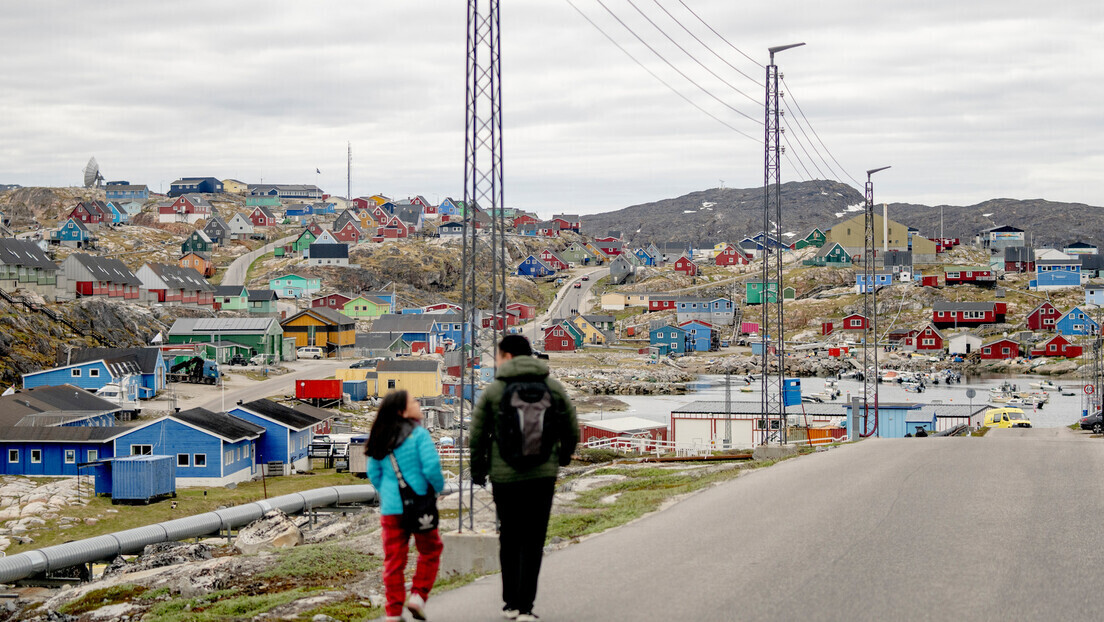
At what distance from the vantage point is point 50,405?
4341 centimetres

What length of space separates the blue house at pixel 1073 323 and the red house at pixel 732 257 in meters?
59.8

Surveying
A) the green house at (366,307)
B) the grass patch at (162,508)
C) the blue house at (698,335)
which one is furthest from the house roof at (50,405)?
the blue house at (698,335)

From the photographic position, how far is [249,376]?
7000cm

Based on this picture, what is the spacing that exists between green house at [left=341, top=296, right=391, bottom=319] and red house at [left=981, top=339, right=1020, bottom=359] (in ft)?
212

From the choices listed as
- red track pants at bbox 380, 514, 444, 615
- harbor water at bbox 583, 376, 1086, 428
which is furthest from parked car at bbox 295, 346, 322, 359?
red track pants at bbox 380, 514, 444, 615

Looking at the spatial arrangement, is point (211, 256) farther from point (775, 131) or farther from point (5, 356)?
point (775, 131)

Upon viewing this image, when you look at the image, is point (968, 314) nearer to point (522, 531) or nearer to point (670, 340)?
point (670, 340)

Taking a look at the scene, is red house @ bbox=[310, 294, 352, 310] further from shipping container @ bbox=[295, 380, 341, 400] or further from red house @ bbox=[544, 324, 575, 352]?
shipping container @ bbox=[295, 380, 341, 400]

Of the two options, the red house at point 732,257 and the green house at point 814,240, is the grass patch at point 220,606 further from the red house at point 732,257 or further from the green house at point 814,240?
the green house at point 814,240

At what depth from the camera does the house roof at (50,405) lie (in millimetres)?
39250

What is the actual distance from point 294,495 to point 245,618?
19.3 metres

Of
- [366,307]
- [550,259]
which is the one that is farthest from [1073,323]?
[366,307]

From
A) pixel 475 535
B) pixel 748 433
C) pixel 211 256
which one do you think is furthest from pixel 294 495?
pixel 211 256

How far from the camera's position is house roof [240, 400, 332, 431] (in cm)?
4125
